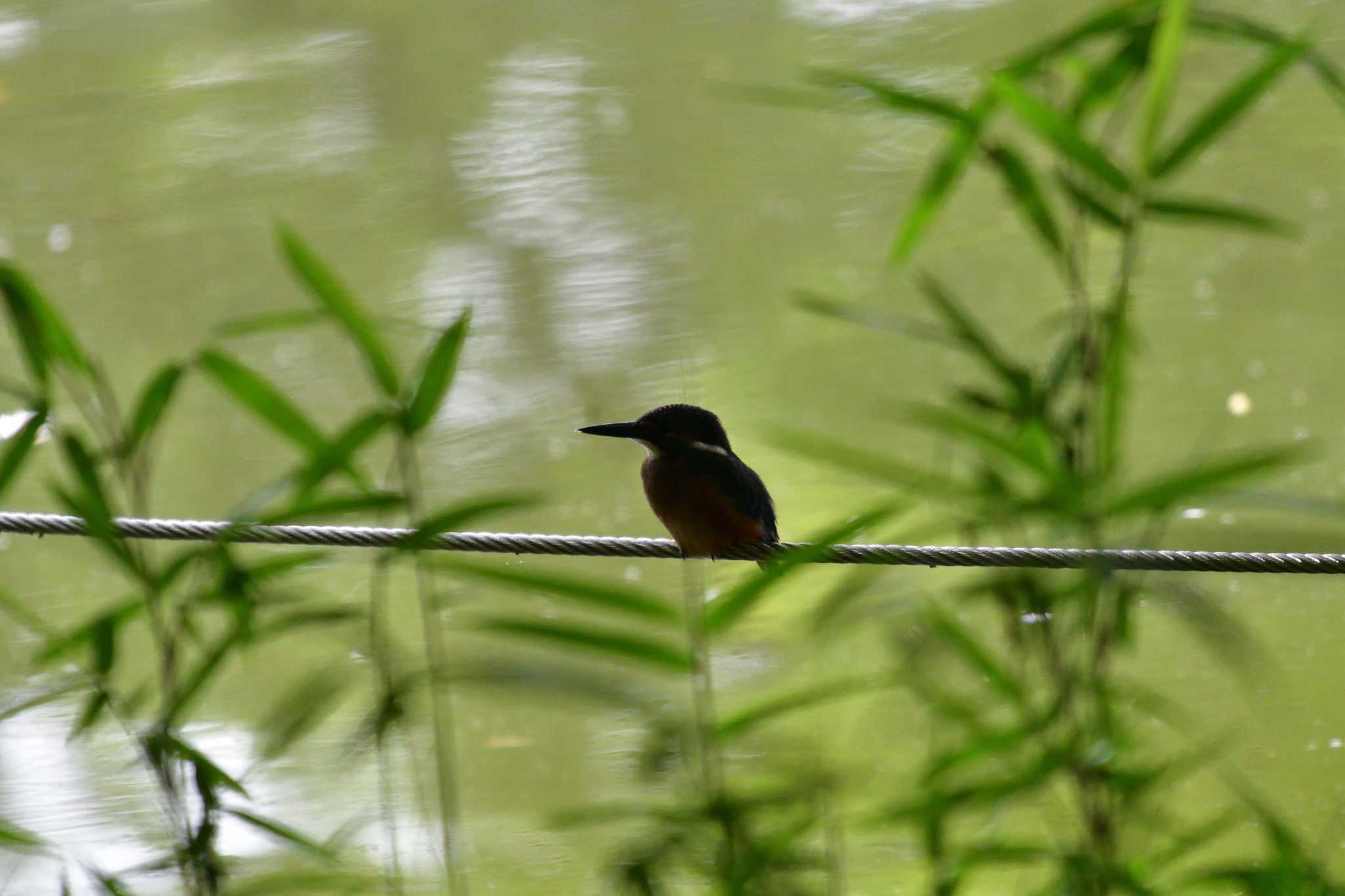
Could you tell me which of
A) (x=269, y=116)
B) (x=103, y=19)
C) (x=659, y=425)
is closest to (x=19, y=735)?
(x=659, y=425)

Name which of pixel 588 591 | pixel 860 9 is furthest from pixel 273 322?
pixel 860 9

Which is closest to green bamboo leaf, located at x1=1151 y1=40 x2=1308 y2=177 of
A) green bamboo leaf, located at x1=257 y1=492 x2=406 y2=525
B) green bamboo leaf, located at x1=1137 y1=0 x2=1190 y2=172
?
green bamboo leaf, located at x1=1137 y1=0 x2=1190 y2=172

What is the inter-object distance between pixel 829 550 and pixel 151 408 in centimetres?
56

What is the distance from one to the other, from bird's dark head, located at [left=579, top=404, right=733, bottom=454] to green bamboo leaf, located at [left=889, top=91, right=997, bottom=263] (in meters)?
0.32

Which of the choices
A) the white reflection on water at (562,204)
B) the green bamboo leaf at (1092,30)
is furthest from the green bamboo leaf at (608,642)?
the white reflection on water at (562,204)

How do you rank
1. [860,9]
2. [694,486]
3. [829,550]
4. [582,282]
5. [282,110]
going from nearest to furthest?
1. [829,550]
2. [694,486]
3. [582,282]
4. [282,110]
5. [860,9]

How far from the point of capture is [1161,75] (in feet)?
3.63

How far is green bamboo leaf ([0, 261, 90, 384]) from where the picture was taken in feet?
3.82

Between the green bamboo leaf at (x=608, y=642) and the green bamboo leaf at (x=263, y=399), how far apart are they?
10.2 inches

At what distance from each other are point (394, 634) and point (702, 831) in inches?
76.9

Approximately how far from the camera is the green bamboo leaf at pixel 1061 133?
1.11m

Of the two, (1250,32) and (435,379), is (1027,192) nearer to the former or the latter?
(1250,32)

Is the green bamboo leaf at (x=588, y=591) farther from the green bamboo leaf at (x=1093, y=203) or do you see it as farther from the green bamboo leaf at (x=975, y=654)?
the green bamboo leaf at (x=1093, y=203)

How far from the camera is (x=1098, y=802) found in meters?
1.18
